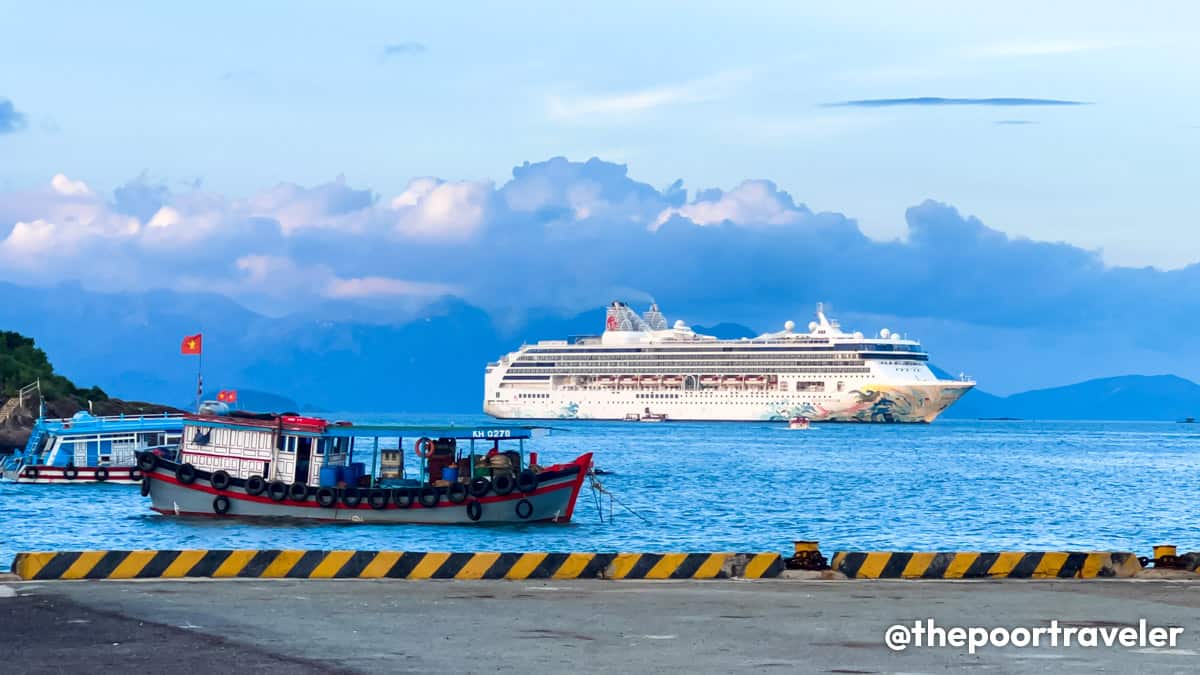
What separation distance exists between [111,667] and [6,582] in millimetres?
4956

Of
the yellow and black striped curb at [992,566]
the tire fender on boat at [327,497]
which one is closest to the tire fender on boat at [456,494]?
the tire fender on boat at [327,497]

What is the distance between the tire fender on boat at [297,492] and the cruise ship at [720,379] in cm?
→ 11871

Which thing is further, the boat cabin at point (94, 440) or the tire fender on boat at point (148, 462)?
the boat cabin at point (94, 440)

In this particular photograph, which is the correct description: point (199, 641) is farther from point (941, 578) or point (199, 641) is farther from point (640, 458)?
point (640, 458)

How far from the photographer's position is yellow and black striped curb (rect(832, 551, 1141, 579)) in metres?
15.5

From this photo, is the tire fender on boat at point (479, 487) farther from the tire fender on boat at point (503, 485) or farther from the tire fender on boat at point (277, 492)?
the tire fender on boat at point (277, 492)

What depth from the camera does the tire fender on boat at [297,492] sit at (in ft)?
112

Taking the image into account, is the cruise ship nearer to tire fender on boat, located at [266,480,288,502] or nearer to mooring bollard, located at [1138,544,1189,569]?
tire fender on boat, located at [266,480,288,502]

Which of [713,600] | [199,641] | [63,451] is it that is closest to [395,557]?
[713,600]

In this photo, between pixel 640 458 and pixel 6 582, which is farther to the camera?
pixel 640 458

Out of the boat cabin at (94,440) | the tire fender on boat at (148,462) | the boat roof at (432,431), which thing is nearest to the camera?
the boat roof at (432,431)

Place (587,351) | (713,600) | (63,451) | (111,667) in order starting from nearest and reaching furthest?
(111,667), (713,600), (63,451), (587,351)

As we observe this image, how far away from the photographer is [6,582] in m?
14.3

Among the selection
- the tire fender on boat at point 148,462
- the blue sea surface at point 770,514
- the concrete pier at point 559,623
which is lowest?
the blue sea surface at point 770,514
